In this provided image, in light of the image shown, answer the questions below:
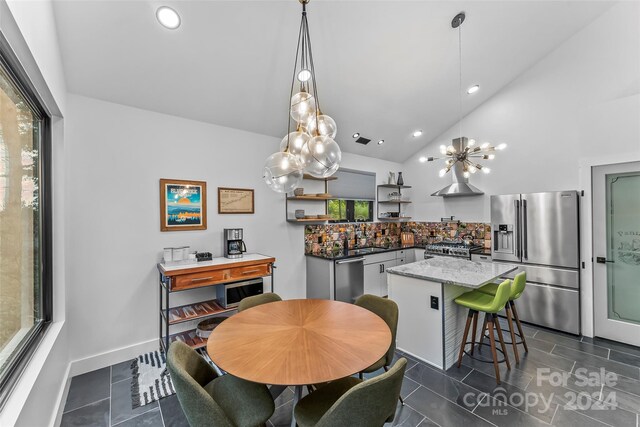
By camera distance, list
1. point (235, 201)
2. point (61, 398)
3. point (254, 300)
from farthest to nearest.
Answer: point (235, 201), point (254, 300), point (61, 398)

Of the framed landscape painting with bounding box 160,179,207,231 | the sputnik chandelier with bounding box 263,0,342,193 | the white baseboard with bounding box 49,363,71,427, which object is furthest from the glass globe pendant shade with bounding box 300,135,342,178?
the white baseboard with bounding box 49,363,71,427

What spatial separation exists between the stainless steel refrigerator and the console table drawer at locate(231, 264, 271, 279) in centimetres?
345

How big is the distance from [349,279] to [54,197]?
346 centimetres

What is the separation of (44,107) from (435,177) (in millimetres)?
5559

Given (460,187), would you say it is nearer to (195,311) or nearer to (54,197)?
(195,311)

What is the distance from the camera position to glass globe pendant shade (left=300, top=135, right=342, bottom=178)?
1.53 meters

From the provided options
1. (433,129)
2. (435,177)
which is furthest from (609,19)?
(435,177)

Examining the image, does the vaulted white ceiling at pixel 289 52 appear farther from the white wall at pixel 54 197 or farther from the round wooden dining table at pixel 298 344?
the round wooden dining table at pixel 298 344

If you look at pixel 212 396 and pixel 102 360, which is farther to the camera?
pixel 102 360

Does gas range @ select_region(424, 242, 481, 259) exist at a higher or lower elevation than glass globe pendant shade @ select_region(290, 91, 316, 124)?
lower

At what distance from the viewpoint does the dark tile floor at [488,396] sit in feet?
6.48

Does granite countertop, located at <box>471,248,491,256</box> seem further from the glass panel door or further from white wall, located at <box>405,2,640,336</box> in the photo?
the glass panel door

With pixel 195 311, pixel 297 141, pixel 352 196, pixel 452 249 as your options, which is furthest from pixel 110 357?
pixel 452 249

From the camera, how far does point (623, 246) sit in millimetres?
3199
